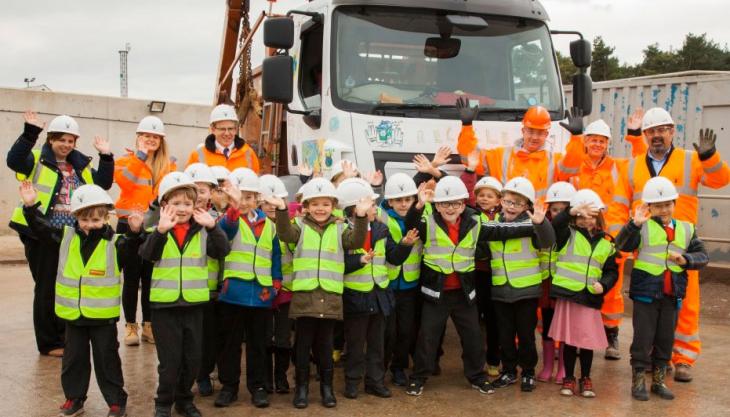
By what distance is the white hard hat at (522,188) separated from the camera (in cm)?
554

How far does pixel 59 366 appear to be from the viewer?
6.11 metres

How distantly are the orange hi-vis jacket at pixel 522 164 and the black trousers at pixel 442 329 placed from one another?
1.08m

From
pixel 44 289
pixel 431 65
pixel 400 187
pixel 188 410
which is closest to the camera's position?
pixel 188 410

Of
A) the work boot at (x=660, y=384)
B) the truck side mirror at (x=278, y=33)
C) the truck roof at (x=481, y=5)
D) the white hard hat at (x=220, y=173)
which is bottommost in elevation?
the work boot at (x=660, y=384)

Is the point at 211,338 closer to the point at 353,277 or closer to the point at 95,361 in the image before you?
the point at 95,361

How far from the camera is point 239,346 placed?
5.28m

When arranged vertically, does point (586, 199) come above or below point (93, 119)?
below

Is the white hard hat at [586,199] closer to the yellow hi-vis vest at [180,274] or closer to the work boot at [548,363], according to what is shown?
the work boot at [548,363]

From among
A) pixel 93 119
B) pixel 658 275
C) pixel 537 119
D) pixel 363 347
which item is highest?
pixel 93 119

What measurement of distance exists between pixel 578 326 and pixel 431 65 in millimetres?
2360

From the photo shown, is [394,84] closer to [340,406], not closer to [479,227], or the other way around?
[479,227]

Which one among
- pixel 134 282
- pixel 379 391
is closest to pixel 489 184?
pixel 379 391

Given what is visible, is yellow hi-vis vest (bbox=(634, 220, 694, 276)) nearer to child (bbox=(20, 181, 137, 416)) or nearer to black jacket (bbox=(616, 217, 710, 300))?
black jacket (bbox=(616, 217, 710, 300))

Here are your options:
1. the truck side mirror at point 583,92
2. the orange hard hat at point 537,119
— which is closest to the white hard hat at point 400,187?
the orange hard hat at point 537,119
